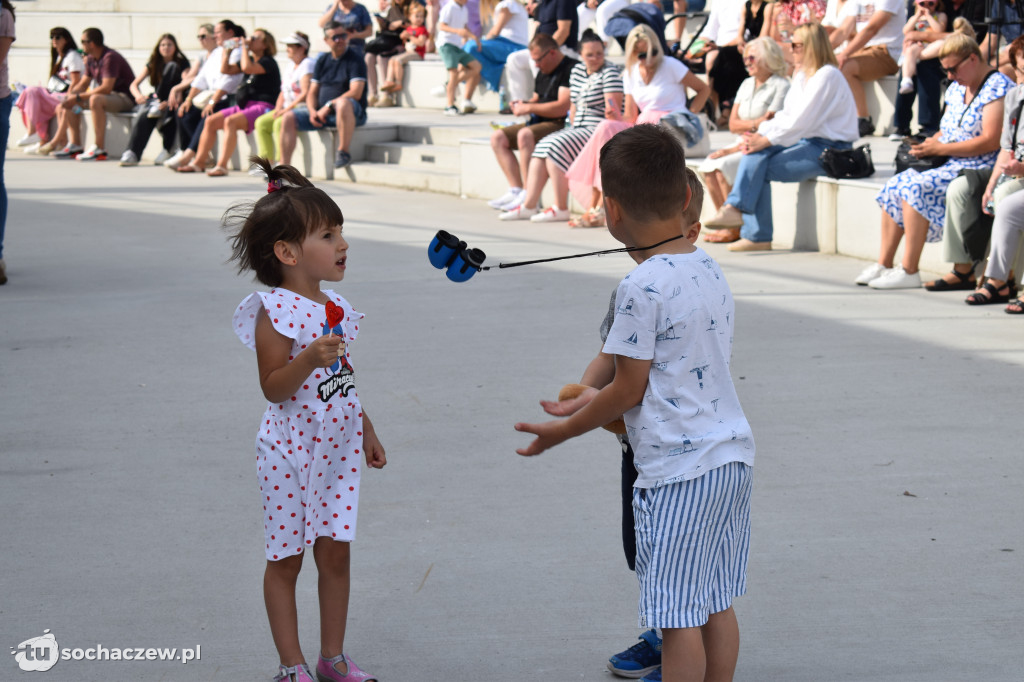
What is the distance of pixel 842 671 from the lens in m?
3.11

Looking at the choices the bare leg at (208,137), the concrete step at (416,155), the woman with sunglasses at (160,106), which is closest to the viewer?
the concrete step at (416,155)

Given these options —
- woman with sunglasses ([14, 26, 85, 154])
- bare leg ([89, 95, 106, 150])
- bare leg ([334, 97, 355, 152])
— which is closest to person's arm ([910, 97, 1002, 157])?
bare leg ([334, 97, 355, 152])

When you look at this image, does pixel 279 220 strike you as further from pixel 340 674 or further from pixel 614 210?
pixel 340 674

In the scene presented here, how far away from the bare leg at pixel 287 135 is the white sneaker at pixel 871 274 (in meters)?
8.07

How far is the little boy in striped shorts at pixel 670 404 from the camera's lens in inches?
101

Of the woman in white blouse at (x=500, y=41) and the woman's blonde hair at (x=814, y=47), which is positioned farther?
the woman in white blouse at (x=500, y=41)

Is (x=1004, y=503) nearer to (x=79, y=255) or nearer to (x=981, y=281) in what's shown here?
(x=981, y=281)

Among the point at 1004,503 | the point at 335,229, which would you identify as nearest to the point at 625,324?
the point at 335,229

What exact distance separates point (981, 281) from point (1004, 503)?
362cm

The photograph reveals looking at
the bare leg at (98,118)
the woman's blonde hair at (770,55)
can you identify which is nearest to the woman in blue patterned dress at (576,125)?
the woman's blonde hair at (770,55)

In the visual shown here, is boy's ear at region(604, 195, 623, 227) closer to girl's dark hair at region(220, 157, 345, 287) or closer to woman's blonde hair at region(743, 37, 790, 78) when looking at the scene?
girl's dark hair at region(220, 157, 345, 287)

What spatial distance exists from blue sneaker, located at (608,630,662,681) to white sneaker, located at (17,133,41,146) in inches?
681

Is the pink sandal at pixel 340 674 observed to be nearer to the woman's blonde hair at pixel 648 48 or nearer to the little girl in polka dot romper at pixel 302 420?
the little girl in polka dot romper at pixel 302 420

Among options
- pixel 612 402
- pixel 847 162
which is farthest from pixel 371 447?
pixel 847 162
